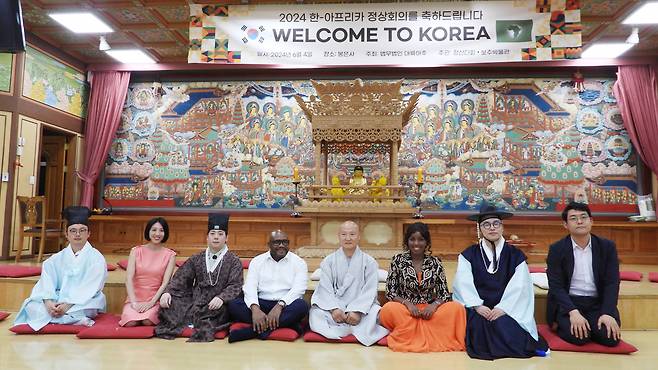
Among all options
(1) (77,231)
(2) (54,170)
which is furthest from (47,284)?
(2) (54,170)

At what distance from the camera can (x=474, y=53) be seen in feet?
13.7

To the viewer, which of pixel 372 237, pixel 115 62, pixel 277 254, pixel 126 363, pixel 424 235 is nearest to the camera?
pixel 126 363

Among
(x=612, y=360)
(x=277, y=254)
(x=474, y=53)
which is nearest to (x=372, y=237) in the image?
(x=277, y=254)

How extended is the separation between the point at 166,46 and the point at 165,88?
1052 millimetres

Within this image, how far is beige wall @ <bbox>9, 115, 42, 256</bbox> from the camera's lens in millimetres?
6805

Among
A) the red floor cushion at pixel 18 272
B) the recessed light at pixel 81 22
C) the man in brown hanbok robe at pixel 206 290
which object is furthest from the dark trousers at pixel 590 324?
the recessed light at pixel 81 22

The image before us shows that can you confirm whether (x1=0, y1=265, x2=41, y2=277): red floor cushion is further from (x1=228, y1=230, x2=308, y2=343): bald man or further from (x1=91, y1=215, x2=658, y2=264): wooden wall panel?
(x1=91, y1=215, x2=658, y2=264): wooden wall panel

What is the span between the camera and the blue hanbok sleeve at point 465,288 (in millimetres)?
3426

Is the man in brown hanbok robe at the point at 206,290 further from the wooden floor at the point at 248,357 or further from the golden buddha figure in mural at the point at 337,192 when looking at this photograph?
the golden buddha figure in mural at the point at 337,192

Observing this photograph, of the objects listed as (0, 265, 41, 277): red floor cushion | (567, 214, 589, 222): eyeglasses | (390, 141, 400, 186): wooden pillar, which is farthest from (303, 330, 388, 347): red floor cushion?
(0, 265, 41, 277): red floor cushion

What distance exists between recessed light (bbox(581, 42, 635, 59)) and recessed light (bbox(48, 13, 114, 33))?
7.61 meters

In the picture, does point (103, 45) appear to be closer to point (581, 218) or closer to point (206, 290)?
point (206, 290)

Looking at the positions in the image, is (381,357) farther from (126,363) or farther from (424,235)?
(126,363)

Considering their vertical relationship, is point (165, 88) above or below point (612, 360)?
above
